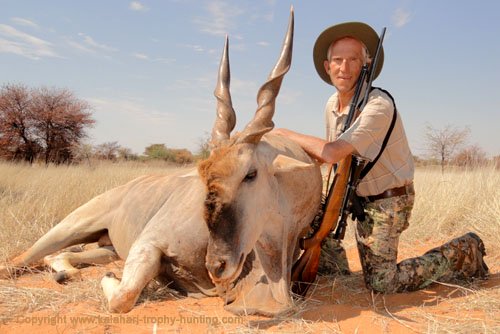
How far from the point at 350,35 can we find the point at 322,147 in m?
0.98

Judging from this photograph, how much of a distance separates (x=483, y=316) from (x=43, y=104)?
17.3 metres

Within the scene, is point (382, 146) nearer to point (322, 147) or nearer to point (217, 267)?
point (322, 147)

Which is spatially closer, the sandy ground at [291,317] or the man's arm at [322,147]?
the sandy ground at [291,317]

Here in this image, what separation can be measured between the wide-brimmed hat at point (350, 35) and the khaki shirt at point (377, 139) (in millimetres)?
371

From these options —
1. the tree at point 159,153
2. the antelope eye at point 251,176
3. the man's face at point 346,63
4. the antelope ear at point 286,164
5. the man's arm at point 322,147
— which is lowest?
the tree at point 159,153

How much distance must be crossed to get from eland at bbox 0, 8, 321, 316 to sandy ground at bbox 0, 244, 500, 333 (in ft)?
0.42

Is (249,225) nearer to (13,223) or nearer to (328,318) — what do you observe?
(328,318)

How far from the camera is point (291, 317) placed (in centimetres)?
266

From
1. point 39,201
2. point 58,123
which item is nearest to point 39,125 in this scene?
point 58,123

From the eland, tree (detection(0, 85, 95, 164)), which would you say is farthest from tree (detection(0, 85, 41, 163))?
the eland

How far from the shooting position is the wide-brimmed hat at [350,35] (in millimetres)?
3496

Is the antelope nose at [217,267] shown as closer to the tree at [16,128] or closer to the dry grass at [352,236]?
the dry grass at [352,236]

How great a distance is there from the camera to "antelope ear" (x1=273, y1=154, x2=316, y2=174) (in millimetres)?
2840

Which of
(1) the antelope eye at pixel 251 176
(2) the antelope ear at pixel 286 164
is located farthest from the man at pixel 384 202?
(1) the antelope eye at pixel 251 176
